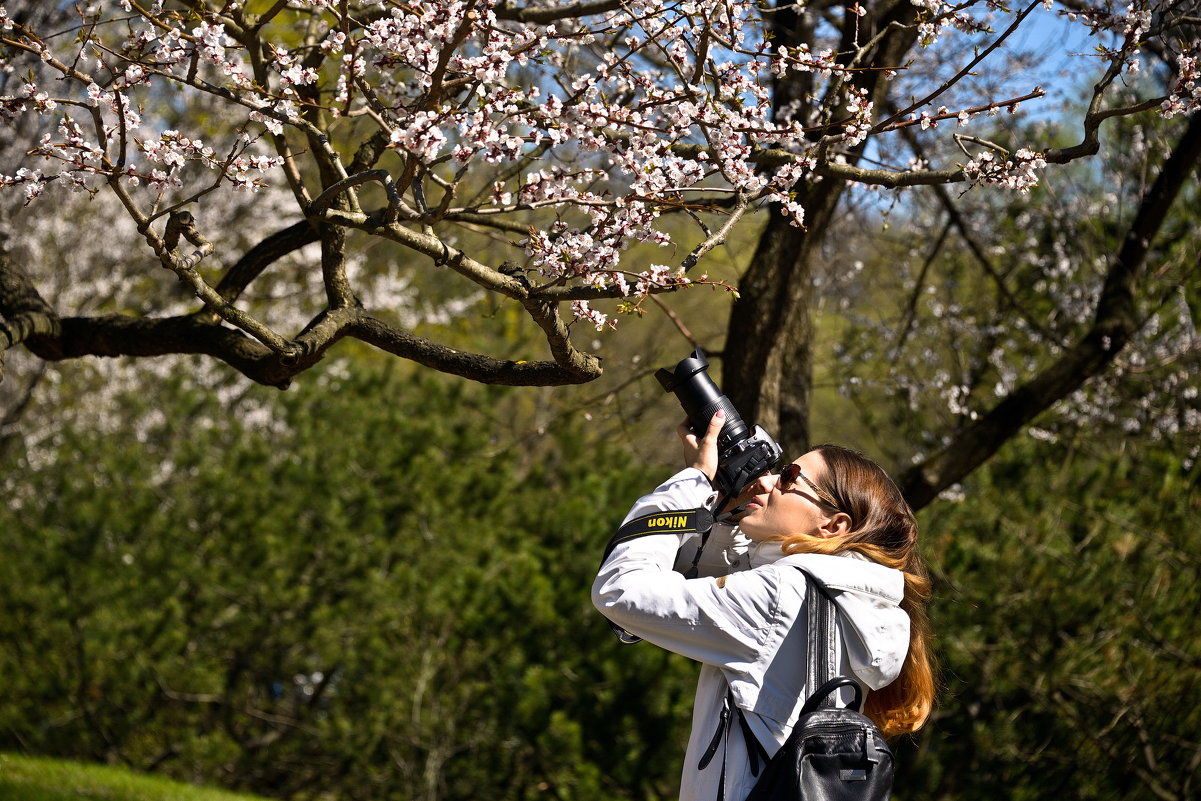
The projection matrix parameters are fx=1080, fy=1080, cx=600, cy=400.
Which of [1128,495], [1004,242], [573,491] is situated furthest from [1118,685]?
[573,491]

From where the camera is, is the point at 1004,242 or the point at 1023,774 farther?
the point at 1004,242

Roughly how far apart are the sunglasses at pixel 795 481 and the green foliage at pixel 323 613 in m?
4.30

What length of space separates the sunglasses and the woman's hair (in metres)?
0.01

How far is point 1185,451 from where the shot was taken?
6.13m

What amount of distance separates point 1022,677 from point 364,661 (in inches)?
163

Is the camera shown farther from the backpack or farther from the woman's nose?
the backpack

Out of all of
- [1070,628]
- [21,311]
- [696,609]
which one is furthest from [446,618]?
[696,609]

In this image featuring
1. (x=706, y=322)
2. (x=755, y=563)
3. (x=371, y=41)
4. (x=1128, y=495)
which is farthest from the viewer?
(x=706, y=322)

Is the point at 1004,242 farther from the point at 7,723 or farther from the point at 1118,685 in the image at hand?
the point at 7,723

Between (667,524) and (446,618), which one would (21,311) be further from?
(446,618)

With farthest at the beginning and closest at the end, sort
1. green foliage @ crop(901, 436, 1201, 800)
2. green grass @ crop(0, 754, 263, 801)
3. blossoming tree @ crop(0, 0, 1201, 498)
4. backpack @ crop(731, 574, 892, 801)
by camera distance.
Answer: green foliage @ crop(901, 436, 1201, 800), green grass @ crop(0, 754, 263, 801), blossoming tree @ crop(0, 0, 1201, 498), backpack @ crop(731, 574, 892, 801)

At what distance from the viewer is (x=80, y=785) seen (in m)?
5.55

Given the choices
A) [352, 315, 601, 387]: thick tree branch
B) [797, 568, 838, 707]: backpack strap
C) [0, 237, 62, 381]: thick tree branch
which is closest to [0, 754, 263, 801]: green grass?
[0, 237, 62, 381]: thick tree branch

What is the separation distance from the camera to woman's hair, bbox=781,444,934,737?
6.91ft
